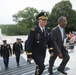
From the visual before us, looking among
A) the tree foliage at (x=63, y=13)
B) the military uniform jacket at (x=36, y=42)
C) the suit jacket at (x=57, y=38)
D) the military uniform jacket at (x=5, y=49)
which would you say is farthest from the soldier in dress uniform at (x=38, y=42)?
the tree foliage at (x=63, y=13)

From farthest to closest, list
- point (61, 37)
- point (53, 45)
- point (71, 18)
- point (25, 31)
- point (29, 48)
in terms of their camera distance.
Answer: point (25, 31) < point (71, 18) < point (61, 37) < point (53, 45) < point (29, 48)

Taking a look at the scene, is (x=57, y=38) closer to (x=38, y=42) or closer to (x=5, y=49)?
(x=38, y=42)

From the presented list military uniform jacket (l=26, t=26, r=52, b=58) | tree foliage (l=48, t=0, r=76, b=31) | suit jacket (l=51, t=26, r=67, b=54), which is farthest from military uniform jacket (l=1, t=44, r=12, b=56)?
tree foliage (l=48, t=0, r=76, b=31)

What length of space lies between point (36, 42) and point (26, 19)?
187ft

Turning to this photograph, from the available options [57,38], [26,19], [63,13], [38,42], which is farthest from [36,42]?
[26,19]

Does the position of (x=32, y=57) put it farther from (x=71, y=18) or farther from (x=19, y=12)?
(x=19, y=12)

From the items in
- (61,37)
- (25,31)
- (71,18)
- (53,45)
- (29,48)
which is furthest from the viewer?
(25,31)

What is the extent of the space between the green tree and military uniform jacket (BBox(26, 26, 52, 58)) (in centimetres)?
5378

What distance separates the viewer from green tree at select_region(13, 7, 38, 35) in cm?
5941

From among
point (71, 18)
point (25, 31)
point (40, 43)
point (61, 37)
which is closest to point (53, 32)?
point (61, 37)

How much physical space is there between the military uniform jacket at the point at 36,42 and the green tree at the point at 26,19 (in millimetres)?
53776

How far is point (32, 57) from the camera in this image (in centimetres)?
456

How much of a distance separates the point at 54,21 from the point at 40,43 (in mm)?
41045

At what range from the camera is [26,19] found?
6122 centimetres
